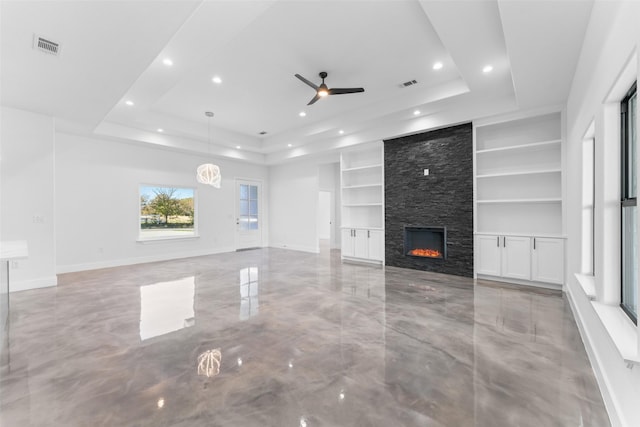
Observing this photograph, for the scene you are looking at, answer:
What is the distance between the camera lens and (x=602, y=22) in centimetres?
209

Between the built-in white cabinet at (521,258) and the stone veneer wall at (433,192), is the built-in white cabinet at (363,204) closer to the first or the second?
the stone veneer wall at (433,192)

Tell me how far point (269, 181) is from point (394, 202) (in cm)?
534

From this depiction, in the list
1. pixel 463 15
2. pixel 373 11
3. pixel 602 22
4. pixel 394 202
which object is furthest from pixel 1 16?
pixel 394 202

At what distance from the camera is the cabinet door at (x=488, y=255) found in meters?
5.11

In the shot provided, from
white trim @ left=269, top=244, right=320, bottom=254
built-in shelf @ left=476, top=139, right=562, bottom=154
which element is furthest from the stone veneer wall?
white trim @ left=269, top=244, right=320, bottom=254

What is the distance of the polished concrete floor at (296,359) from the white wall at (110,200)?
6.92 ft

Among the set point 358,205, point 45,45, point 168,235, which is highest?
point 45,45

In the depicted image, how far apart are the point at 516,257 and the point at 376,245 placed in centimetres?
284

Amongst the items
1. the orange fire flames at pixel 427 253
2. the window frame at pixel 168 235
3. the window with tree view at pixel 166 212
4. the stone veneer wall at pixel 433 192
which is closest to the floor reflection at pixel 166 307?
the window frame at pixel 168 235

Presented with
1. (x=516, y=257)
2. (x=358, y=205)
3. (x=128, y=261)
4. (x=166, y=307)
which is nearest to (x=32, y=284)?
(x=128, y=261)

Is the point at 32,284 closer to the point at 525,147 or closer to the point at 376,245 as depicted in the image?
the point at 376,245

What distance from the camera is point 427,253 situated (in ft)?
20.0

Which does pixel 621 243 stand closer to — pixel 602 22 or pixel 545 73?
pixel 602 22

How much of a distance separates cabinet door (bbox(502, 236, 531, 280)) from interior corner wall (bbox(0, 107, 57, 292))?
25.8 feet
